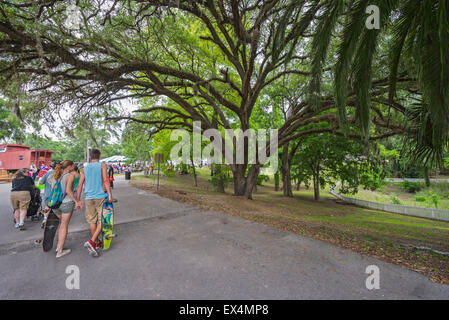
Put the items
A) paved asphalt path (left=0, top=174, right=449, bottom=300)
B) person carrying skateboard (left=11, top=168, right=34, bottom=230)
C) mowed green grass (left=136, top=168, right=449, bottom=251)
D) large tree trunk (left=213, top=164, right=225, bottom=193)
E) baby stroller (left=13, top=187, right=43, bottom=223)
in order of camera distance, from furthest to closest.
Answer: large tree trunk (left=213, top=164, right=225, bottom=193)
baby stroller (left=13, top=187, right=43, bottom=223)
mowed green grass (left=136, top=168, right=449, bottom=251)
person carrying skateboard (left=11, top=168, right=34, bottom=230)
paved asphalt path (left=0, top=174, right=449, bottom=300)

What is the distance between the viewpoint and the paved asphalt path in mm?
2531

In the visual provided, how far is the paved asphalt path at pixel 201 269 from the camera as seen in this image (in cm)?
253

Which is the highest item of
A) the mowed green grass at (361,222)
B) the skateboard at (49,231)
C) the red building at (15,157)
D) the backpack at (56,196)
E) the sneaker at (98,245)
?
the red building at (15,157)

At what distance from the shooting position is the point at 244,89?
9766 millimetres

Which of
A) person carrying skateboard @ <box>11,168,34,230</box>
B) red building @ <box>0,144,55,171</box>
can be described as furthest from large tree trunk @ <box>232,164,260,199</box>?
red building @ <box>0,144,55,171</box>

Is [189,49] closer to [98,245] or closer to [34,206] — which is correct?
[34,206]

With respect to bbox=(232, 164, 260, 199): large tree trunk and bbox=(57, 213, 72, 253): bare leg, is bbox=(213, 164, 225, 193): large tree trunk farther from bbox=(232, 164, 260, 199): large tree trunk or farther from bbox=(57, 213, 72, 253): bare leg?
bbox=(57, 213, 72, 253): bare leg

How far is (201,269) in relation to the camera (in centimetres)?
308

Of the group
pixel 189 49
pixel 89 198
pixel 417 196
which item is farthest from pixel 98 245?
pixel 417 196

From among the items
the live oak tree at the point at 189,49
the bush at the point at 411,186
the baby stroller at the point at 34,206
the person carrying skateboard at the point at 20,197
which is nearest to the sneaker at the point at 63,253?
the person carrying skateboard at the point at 20,197

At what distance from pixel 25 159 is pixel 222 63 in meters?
21.9

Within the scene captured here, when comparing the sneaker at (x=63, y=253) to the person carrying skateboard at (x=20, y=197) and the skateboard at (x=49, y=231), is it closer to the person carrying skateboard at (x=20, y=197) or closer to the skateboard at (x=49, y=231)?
the skateboard at (x=49, y=231)

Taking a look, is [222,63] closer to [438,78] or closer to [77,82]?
[77,82]
